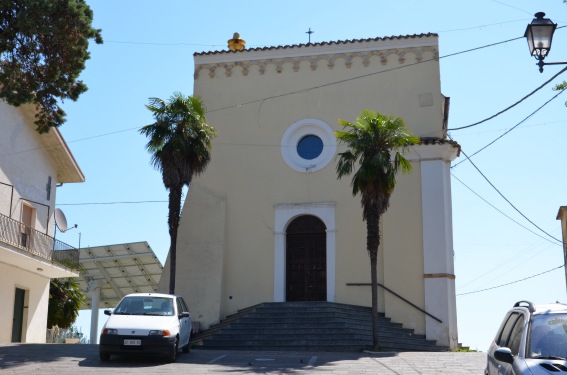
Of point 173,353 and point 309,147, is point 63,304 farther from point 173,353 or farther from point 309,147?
point 173,353

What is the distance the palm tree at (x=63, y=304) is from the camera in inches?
1284

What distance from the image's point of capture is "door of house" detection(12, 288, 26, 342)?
28.0m

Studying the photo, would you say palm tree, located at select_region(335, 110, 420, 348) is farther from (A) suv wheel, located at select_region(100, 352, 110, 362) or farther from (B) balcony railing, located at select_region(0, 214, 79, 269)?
(B) balcony railing, located at select_region(0, 214, 79, 269)

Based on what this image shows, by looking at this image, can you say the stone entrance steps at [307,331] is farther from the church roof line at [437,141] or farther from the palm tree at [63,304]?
the palm tree at [63,304]

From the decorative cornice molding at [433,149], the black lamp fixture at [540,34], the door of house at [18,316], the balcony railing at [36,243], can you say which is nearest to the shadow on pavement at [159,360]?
the balcony railing at [36,243]

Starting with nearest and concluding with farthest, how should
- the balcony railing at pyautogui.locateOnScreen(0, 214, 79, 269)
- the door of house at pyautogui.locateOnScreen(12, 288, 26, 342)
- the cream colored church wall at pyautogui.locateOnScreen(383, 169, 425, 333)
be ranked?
1. the balcony railing at pyautogui.locateOnScreen(0, 214, 79, 269)
2. the cream colored church wall at pyautogui.locateOnScreen(383, 169, 425, 333)
3. the door of house at pyautogui.locateOnScreen(12, 288, 26, 342)

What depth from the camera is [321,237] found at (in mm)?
28453

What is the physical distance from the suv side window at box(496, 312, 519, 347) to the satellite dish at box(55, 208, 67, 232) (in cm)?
2310

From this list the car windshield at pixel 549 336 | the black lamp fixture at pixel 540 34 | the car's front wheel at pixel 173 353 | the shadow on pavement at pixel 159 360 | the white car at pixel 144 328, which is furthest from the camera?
the car's front wheel at pixel 173 353

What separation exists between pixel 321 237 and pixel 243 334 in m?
5.55

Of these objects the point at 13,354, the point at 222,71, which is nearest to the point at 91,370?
the point at 13,354

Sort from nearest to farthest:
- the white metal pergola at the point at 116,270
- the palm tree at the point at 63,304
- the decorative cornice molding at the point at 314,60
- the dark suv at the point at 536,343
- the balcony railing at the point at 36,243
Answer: the dark suv at the point at 536,343
the balcony railing at the point at 36,243
the decorative cornice molding at the point at 314,60
the palm tree at the point at 63,304
the white metal pergola at the point at 116,270

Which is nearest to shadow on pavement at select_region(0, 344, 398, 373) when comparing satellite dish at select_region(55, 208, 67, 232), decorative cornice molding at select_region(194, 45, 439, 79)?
satellite dish at select_region(55, 208, 67, 232)

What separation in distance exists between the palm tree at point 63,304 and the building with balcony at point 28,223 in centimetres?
210
